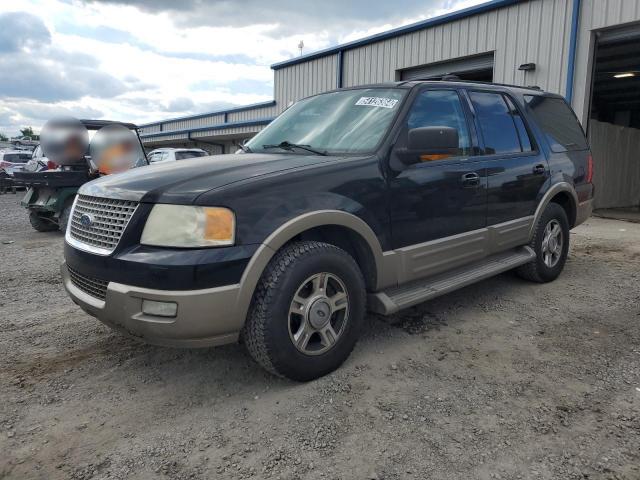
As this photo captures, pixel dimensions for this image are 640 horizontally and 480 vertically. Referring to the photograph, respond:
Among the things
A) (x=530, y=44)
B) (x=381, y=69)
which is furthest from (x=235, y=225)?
(x=381, y=69)

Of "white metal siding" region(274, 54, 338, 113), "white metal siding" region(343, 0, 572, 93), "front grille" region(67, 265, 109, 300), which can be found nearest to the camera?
"front grille" region(67, 265, 109, 300)

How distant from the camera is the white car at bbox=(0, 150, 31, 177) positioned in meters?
19.2

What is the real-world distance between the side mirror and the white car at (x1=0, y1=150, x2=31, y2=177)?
20.1 meters

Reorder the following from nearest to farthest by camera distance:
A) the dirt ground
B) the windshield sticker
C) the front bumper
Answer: the dirt ground, the front bumper, the windshield sticker

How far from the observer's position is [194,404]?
2.75 meters

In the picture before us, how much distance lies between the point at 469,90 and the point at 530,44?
25.9 feet

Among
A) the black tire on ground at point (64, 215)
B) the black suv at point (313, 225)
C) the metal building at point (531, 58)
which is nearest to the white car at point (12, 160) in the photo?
the metal building at point (531, 58)

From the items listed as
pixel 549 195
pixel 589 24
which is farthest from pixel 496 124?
pixel 589 24

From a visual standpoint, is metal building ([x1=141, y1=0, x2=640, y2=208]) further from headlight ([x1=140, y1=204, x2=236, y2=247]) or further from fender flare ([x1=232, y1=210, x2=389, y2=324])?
headlight ([x1=140, y1=204, x2=236, y2=247])

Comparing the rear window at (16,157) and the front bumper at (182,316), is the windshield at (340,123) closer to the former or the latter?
the front bumper at (182,316)

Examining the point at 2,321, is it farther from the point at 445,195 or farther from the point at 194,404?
the point at 445,195

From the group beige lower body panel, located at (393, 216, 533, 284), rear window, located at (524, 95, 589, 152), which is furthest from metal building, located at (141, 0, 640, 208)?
beige lower body panel, located at (393, 216, 533, 284)

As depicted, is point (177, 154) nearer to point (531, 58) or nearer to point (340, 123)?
point (531, 58)

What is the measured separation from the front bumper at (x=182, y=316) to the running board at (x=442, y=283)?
1.06 m
